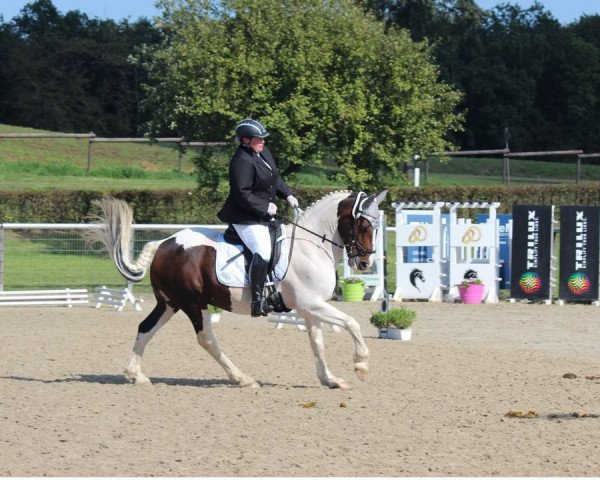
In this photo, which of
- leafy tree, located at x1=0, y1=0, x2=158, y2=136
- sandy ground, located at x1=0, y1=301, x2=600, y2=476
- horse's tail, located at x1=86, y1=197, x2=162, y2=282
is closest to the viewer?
sandy ground, located at x1=0, y1=301, x2=600, y2=476

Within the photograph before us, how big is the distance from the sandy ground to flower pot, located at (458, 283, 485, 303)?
432 centimetres

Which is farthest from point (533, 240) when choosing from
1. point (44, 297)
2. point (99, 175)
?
point (99, 175)

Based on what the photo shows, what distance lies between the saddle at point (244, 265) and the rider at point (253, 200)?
0.27 ft

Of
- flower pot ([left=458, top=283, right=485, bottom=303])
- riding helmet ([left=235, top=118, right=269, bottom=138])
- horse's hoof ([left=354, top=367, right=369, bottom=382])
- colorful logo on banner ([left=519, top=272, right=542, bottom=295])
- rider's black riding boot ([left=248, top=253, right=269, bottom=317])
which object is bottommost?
flower pot ([left=458, top=283, right=485, bottom=303])

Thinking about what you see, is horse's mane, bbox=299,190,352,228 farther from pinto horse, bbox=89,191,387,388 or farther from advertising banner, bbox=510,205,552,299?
advertising banner, bbox=510,205,552,299

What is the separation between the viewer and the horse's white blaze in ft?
34.5

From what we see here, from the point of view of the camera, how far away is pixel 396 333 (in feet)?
46.8

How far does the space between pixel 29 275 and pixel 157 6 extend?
10.1 m

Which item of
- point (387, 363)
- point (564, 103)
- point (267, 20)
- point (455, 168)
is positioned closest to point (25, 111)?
point (455, 168)

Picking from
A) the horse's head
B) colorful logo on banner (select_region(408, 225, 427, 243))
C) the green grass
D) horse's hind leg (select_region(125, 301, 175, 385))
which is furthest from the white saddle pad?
colorful logo on banner (select_region(408, 225, 427, 243))

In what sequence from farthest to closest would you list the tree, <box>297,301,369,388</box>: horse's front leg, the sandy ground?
1. the tree
2. <box>297,301,369,388</box>: horse's front leg
3. the sandy ground

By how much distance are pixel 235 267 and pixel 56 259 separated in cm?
1077

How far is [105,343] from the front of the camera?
1388 centimetres

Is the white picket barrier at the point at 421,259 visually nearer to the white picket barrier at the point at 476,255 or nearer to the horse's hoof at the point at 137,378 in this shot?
the white picket barrier at the point at 476,255
